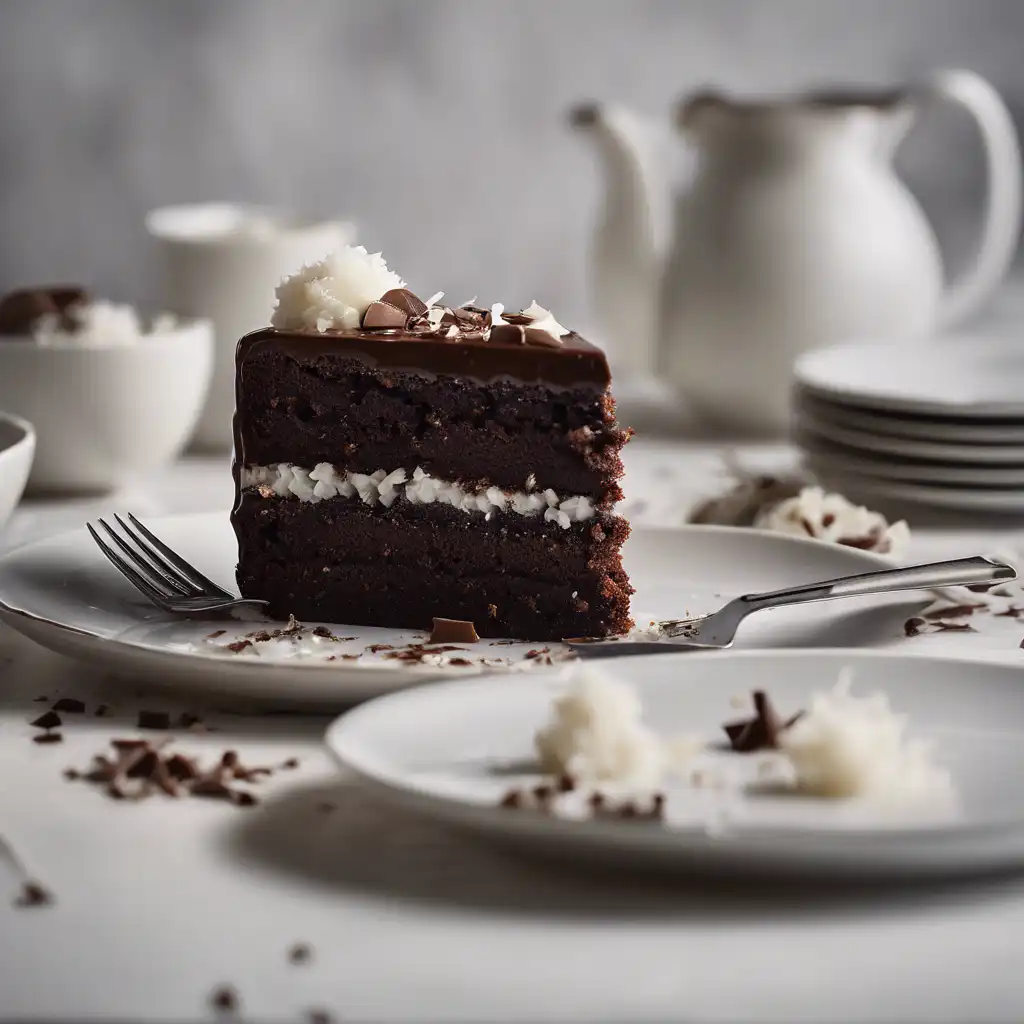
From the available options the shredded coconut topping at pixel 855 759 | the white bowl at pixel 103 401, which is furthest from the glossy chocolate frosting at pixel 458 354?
the white bowl at pixel 103 401

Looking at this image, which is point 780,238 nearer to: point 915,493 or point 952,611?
point 915,493

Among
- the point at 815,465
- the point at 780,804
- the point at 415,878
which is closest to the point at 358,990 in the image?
the point at 415,878

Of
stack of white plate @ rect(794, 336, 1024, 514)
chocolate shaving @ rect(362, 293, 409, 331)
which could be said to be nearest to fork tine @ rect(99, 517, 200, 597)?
chocolate shaving @ rect(362, 293, 409, 331)

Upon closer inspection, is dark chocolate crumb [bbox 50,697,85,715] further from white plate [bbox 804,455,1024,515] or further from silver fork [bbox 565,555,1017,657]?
white plate [bbox 804,455,1024,515]

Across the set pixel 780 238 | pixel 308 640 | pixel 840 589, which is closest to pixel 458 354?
pixel 308 640

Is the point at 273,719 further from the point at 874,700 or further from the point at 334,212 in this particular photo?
the point at 334,212

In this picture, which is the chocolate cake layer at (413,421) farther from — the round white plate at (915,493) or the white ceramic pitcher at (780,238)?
the white ceramic pitcher at (780,238)
